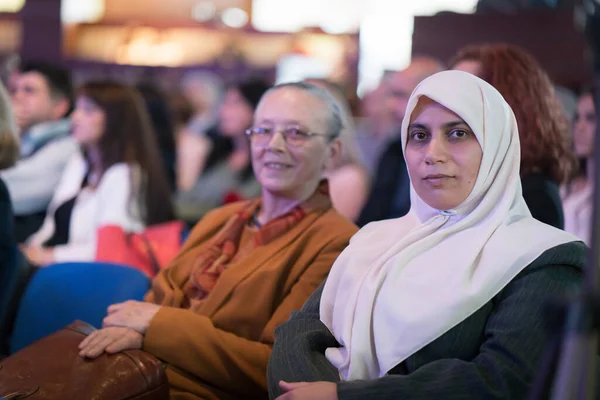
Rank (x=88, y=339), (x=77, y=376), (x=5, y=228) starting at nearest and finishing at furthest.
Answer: (x=77, y=376) < (x=88, y=339) < (x=5, y=228)

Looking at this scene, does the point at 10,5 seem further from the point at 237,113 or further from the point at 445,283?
the point at 445,283

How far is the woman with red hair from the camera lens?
2.31 m

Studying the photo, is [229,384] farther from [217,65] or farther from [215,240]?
[217,65]

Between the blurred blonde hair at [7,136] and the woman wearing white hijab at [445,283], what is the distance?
155 cm

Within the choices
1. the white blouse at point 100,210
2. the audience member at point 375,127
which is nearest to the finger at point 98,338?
the white blouse at point 100,210

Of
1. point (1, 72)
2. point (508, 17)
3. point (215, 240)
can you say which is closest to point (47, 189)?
point (215, 240)

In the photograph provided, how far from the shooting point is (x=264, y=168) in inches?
103

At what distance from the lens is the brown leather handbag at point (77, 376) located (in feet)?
6.51

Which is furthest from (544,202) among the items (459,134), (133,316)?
Result: (133,316)

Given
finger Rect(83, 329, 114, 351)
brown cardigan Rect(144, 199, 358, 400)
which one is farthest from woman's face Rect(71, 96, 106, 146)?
finger Rect(83, 329, 114, 351)

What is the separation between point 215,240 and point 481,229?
109cm

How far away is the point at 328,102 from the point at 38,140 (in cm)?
231

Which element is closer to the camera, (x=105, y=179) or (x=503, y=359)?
(x=503, y=359)

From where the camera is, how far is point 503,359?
162 cm
